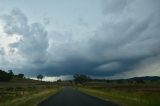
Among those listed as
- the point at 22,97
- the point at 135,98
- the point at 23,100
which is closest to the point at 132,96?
the point at 135,98

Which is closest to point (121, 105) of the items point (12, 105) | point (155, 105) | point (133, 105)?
point (133, 105)

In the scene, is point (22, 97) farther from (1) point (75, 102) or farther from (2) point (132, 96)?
(1) point (75, 102)

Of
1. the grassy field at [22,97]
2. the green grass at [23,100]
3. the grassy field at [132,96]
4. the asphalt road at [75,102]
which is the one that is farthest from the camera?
the grassy field at [22,97]

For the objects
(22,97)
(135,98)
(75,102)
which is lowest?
(75,102)

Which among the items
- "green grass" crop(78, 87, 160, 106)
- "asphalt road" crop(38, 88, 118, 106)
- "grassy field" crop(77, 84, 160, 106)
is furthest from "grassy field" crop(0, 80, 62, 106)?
"grassy field" crop(77, 84, 160, 106)

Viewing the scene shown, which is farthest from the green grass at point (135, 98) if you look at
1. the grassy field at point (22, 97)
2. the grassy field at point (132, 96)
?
the grassy field at point (22, 97)

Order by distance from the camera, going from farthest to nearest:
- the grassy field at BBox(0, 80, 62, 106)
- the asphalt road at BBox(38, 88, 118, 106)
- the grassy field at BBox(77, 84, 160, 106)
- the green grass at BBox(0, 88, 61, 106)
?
the grassy field at BBox(0, 80, 62, 106)
the green grass at BBox(0, 88, 61, 106)
the grassy field at BBox(77, 84, 160, 106)
the asphalt road at BBox(38, 88, 118, 106)

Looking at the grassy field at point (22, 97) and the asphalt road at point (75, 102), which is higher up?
the grassy field at point (22, 97)

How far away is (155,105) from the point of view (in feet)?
96.8

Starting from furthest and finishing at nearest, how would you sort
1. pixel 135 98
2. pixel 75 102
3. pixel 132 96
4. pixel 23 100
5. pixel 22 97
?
pixel 22 97
pixel 132 96
pixel 23 100
pixel 135 98
pixel 75 102

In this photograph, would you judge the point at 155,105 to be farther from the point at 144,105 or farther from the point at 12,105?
the point at 12,105

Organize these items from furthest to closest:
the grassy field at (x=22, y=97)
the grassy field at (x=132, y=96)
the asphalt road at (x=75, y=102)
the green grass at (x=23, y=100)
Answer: the grassy field at (x=22, y=97) → the green grass at (x=23, y=100) → the grassy field at (x=132, y=96) → the asphalt road at (x=75, y=102)

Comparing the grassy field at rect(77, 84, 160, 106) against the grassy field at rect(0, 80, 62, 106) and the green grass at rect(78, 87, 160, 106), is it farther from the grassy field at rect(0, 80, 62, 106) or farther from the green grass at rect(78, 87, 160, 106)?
the grassy field at rect(0, 80, 62, 106)

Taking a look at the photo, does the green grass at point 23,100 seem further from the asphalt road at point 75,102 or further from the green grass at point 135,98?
the green grass at point 135,98
